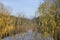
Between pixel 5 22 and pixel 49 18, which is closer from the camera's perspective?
pixel 49 18

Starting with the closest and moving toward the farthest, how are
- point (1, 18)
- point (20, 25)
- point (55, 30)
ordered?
point (55, 30) < point (1, 18) < point (20, 25)

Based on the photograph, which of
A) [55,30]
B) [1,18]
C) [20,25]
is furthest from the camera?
[20,25]

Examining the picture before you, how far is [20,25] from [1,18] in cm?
161

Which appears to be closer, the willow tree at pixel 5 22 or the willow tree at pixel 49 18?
the willow tree at pixel 49 18

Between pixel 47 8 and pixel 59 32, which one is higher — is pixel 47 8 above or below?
above

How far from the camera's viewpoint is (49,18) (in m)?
7.38

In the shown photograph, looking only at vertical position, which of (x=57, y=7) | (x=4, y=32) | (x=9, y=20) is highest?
(x=57, y=7)

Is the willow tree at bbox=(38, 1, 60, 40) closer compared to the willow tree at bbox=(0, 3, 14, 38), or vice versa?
the willow tree at bbox=(38, 1, 60, 40)

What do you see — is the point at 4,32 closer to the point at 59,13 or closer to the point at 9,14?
the point at 9,14

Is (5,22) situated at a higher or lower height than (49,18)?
lower

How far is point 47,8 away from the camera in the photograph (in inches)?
290

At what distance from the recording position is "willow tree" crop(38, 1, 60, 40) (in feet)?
24.1

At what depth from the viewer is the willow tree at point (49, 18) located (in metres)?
7.34

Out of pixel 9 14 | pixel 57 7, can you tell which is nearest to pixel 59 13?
pixel 57 7
